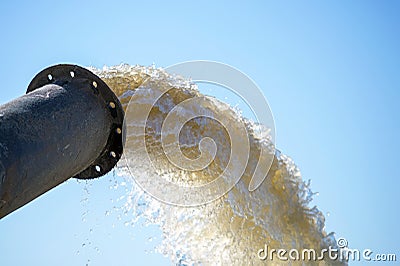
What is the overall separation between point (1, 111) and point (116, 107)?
109cm

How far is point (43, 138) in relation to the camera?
3.03m

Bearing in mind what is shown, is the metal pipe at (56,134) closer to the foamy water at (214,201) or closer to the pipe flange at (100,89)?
the pipe flange at (100,89)

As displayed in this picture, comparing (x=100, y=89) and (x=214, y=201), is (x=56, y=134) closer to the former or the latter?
(x=100, y=89)

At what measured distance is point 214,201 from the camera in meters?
5.44

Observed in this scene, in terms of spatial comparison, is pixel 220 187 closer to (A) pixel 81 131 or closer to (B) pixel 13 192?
(A) pixel 81 131

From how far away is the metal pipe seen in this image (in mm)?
2803

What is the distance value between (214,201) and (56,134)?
2562 millimetres

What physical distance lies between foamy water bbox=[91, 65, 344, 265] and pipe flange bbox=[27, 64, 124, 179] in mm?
861
